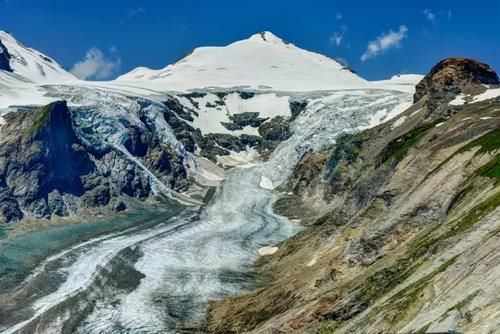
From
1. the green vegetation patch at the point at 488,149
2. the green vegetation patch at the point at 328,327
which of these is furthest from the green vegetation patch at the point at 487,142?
the green vegetation patch at the point at 328,327

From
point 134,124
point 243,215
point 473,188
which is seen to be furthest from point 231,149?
point 473,188

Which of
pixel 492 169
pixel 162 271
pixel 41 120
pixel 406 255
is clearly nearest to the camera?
pixel 406 255

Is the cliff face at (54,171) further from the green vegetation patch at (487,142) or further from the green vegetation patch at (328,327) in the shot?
the green vegetation patch at (328,327)

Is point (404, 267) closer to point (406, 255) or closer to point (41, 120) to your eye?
point (406, 255)

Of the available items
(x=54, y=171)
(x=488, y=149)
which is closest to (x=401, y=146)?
(x=488, y=149)

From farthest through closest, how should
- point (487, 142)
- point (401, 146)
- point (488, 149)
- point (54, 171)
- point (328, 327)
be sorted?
point (54, 171), point (401, 146), point (487, 142), point (488, 149), point (328, 327)

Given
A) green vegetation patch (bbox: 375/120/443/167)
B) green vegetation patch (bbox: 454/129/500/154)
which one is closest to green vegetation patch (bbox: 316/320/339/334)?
green vegetation patch (bbox: 454/129/500/154)

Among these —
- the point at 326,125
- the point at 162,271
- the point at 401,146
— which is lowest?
the point at 162,271
